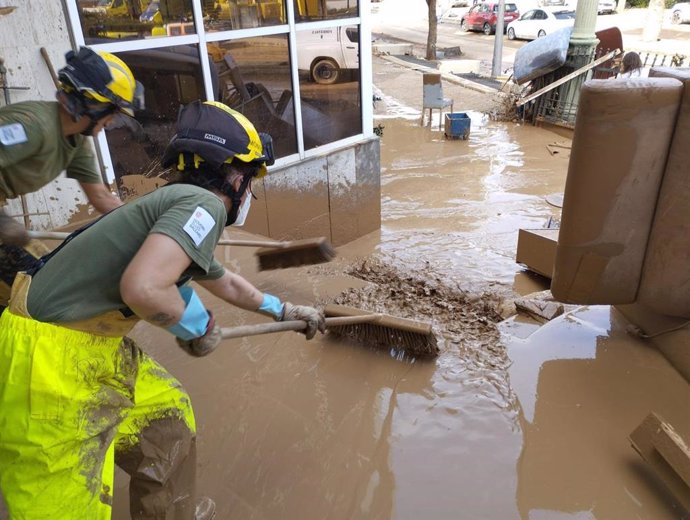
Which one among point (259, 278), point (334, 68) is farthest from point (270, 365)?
point (334, 68)

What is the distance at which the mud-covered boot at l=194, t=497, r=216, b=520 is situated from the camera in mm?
2359

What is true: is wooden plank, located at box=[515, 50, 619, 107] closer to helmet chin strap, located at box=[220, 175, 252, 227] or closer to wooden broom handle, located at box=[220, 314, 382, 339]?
wooden broom handle, located at box=[220, 314, 382, 339]

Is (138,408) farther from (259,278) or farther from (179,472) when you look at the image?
(259,278)

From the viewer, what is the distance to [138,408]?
205 cm

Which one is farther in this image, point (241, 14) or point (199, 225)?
point (241, 14)

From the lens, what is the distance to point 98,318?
1811mm

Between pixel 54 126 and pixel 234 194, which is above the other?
pixel 54 126

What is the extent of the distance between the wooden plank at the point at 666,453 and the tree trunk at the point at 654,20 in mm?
22688

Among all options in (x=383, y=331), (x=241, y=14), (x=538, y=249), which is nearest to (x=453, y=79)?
(x=538, y=249)

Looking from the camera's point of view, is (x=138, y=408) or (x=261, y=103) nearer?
(x=138, y=408)

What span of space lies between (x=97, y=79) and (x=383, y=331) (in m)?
2.04

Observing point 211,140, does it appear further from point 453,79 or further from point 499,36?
point 453,79

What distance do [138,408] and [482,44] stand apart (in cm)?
2555

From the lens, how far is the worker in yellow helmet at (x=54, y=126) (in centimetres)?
238
